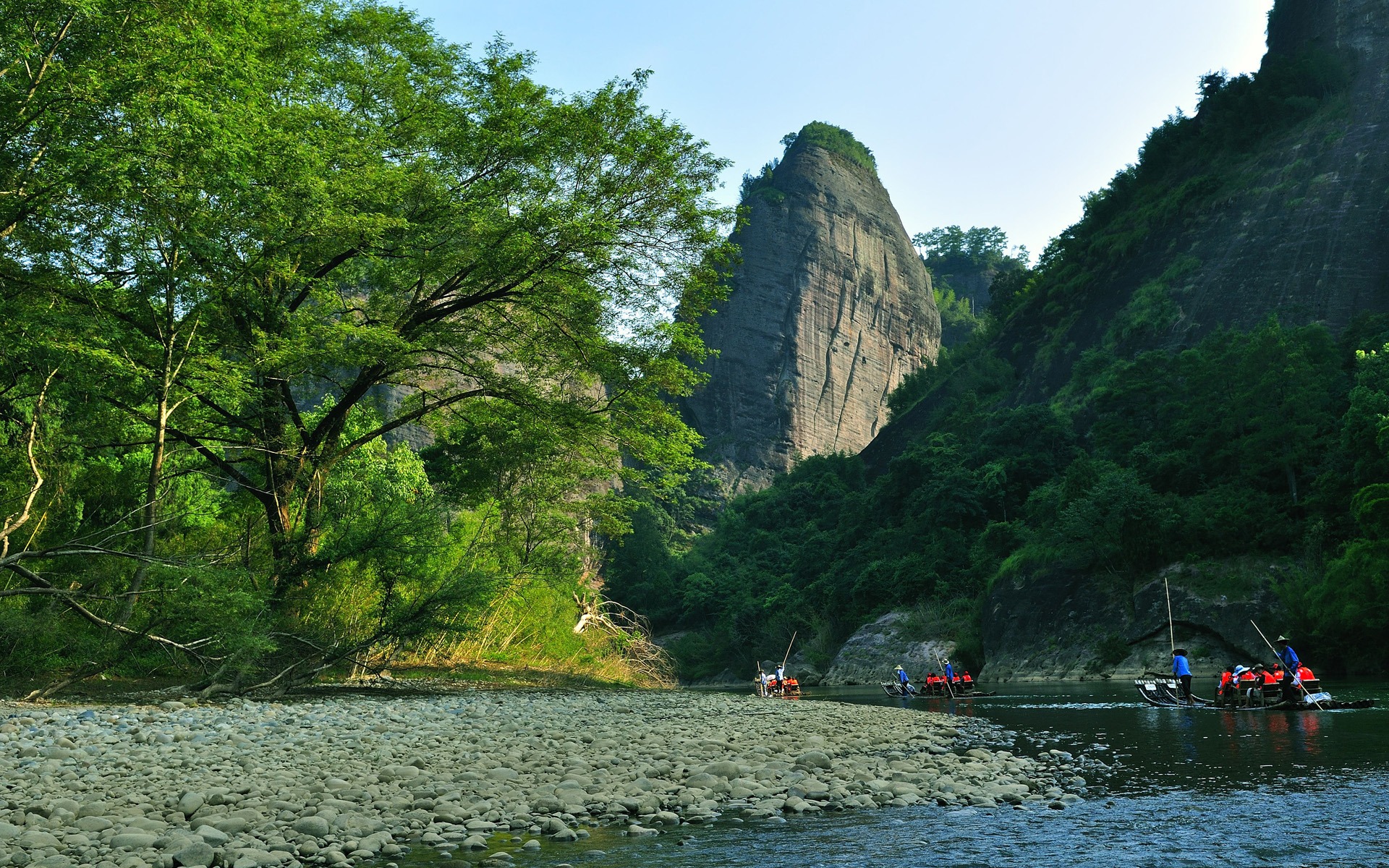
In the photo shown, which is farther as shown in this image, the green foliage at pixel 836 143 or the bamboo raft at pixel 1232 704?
the green foliage at pixel 836 143

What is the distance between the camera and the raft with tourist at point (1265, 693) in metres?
15.1

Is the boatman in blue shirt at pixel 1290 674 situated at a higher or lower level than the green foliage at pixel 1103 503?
lower

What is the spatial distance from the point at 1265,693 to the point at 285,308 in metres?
17.1

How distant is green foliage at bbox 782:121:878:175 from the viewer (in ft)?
381

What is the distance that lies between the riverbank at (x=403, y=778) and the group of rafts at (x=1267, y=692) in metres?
7.01

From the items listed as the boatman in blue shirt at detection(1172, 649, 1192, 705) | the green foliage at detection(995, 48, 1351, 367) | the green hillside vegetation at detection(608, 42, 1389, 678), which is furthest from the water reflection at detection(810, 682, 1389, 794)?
the green foliage at detection(995, 48, 1351, 367)

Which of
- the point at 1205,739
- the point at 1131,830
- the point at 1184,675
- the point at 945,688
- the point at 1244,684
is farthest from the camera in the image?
the point at 945,688

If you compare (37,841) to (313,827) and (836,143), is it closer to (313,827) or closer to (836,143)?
(313,827)

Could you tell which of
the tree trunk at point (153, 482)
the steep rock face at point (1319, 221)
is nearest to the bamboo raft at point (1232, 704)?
the tree trunk at point (153, 482)

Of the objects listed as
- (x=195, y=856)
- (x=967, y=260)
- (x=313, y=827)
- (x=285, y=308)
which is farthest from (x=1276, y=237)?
(x=967, y=260)

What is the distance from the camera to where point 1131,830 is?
603cm

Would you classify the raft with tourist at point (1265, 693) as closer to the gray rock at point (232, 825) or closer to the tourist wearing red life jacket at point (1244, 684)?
the tourist wearing red life jacket at point (1244, 684)

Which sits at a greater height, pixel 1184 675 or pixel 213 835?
pixel 1184 675

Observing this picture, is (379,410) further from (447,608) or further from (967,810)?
(967,810)
